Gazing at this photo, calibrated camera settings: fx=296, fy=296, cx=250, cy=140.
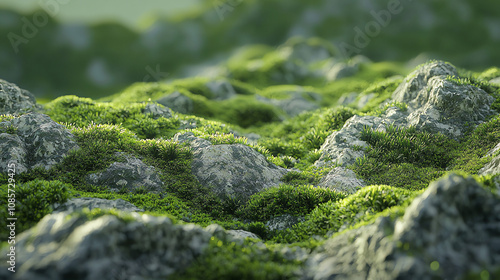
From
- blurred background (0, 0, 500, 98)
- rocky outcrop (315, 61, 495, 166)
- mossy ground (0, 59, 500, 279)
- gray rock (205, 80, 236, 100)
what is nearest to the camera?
mossy ground (0, 59, 500, 279)

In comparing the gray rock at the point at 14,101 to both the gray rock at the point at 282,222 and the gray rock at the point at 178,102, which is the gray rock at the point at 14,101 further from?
the gray rock at the point at 282,222

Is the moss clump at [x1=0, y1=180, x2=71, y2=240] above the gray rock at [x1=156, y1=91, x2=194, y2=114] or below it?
below

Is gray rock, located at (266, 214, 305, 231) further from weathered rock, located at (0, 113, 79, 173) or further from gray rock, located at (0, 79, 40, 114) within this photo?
gray rock, located at (0, 79, 40, 114)

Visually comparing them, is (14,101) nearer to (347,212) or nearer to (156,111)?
(156,111)

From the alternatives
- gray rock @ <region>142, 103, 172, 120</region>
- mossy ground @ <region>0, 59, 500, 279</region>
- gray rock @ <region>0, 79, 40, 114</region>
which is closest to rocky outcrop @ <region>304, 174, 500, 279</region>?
mossy ground @ <region>0, 59, 500, 279</region>

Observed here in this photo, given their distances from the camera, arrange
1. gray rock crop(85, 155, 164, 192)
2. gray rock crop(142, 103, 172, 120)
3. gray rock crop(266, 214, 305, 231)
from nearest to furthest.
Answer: gray rock crop(266, 214, 305, 231), gray rock crop(85, 155, 164, 192), gray rock crop(142, 103, 172, 120)

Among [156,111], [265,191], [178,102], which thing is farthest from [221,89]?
[265,191]

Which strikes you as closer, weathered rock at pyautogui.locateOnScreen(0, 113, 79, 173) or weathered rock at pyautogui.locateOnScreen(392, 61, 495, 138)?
weathered rock at pyautogui.locateOnScreen(0, 113, 79, 173)

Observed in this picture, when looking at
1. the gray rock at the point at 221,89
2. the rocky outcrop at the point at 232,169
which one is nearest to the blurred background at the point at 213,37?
the gray rock at the point at 221,89
